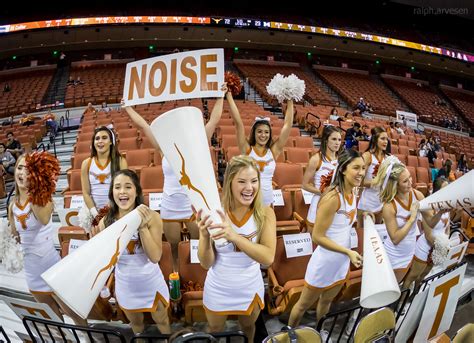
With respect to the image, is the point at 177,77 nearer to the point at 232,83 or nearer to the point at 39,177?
the point at 232,83

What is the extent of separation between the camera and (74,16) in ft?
57.5

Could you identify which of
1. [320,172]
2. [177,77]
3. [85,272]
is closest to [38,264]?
[85,272]

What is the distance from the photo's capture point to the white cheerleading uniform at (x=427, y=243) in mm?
→ 2572

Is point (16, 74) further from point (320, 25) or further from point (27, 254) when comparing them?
point (27, 254)

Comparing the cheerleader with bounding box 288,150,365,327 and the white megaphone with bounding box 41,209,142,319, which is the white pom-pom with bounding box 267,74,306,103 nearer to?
the cheerleader with bounding box 288,150,365,327

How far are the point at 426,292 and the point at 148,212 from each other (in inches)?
61.2

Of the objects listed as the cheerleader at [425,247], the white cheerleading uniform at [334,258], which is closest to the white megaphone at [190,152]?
the white cheerleading uniform at [334,258]

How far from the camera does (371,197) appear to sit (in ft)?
11.0

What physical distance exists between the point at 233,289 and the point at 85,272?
754mm

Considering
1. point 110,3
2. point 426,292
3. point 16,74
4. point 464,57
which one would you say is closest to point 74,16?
point 110,3

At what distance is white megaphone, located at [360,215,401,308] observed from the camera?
1477mm

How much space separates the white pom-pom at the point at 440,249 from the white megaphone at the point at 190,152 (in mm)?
1993

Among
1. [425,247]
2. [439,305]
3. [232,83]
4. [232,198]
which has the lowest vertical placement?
[439,305]

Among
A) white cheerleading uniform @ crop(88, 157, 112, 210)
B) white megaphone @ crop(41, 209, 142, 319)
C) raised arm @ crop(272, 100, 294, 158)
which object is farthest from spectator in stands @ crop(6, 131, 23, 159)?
white megaphone @ crop(41, 209, 142, 319)
